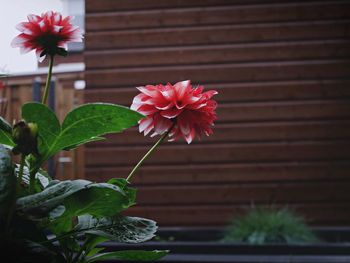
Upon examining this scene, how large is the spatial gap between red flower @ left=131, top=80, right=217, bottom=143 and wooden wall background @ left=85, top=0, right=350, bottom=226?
8.78ft

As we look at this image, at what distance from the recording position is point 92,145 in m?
3.36

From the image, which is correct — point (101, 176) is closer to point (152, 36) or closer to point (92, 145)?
point (92, 145)

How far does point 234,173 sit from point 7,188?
9.38 ft

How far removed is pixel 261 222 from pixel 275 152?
0.74 meters

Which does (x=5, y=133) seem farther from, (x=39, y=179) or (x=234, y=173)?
(x=234, y=173)

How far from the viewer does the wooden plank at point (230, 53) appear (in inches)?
127

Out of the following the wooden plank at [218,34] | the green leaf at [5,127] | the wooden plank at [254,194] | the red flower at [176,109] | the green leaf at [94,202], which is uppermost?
the wooden plank at [218,34]

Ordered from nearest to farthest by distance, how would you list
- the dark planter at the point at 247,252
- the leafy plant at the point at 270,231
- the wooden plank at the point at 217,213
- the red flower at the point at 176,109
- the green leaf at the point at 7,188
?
the green leaf at the point at 7,188, the red flower at the point at 176,109, the dark planter at the point at 247,252, the leafy plant at the point at 270,231, the wooden plank at the point at 217,213

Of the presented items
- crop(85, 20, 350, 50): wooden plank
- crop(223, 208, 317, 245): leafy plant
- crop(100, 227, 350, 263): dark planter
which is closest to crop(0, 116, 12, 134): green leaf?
crop(100, 227, 350, 263): dark planter

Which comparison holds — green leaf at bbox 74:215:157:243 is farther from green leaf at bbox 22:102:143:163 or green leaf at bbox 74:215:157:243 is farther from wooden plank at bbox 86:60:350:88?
wooden plank at bbox 86:60:350:88

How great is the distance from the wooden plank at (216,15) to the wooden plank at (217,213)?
3.74 ft

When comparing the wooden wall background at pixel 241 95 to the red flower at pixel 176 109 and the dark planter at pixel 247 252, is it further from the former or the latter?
the red flower at pixel 176 109

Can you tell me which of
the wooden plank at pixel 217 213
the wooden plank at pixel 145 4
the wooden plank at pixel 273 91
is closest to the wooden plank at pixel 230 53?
the wooden plank at pixel 273 91

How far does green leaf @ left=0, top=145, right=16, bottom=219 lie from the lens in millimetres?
435
